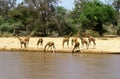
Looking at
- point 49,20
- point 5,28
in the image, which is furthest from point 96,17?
point 5,28

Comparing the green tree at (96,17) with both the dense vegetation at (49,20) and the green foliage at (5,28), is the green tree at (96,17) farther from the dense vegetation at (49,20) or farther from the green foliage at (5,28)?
the green foliage at (5,28)

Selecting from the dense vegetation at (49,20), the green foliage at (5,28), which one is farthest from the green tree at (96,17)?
the green foliage at (5,28)

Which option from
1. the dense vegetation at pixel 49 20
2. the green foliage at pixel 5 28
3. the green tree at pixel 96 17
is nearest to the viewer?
the dense vegetation at pixel 49 20

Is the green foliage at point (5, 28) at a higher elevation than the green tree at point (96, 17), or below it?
below

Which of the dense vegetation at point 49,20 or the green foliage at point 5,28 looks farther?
the green foliage at point 5,28

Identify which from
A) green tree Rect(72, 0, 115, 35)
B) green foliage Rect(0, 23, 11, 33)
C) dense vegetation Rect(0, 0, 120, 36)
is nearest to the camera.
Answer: dense vegetation Rect(0, 0, 120, 36)

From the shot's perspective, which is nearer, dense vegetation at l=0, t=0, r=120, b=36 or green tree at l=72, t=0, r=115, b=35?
dense vegetation at l=0, t=0, r=120, b=36

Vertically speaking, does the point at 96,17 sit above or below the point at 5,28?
above

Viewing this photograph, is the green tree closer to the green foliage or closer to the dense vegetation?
the dense vegetation

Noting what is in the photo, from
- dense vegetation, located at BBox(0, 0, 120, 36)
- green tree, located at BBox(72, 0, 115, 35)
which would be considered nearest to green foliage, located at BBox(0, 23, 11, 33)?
dense vegetation, located at BBox(0, 0, 120, 36)

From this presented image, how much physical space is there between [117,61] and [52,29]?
109 ft

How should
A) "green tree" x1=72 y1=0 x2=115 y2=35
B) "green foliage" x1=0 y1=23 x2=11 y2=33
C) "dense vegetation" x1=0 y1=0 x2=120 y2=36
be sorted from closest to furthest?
"dense vegetation" x1=0 y1=0 x2=120 y2=36 → "green tree" x1=72 y1=0 x2=115 y2=35 → "green foliage" x1=0 y1=23 x2=11 y2=33

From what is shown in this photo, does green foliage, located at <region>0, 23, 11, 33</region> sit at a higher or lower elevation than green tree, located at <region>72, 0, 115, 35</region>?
lower

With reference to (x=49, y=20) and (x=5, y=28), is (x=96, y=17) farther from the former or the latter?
(x=5, y=28)
